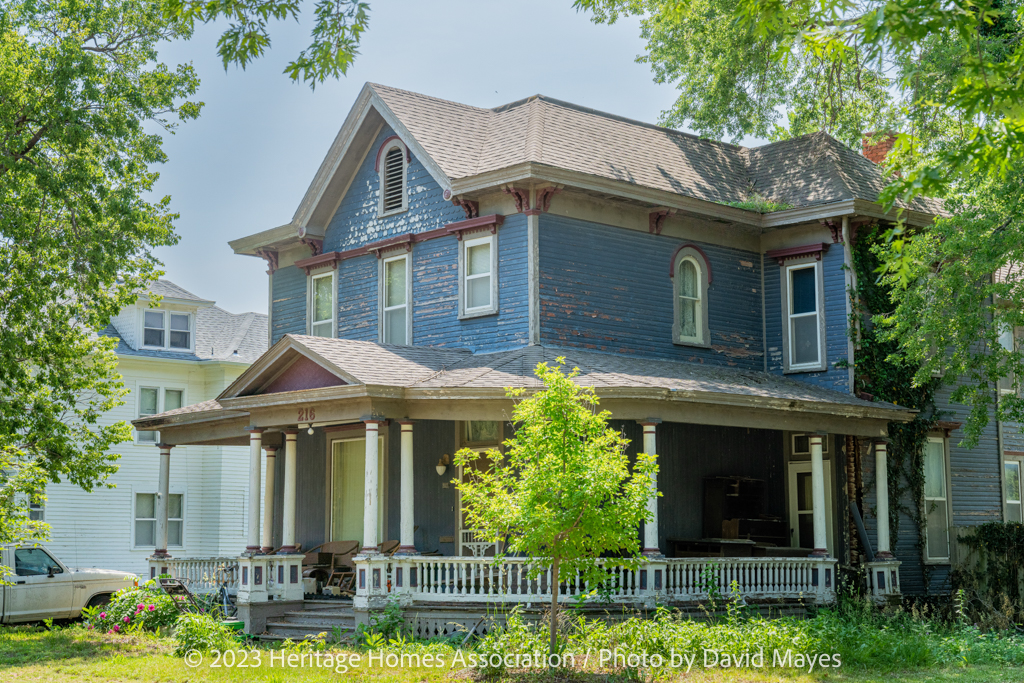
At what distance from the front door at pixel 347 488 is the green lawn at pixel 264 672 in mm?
5127

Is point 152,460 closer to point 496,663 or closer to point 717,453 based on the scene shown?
point 717,453

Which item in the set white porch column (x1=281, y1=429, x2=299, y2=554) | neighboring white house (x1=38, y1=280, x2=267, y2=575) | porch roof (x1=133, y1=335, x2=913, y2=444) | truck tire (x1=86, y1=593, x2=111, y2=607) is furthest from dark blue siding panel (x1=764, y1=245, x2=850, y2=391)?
neighboring white house (x1=38, y1=280, x2=267, y2=575)

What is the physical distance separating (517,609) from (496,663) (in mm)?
1262

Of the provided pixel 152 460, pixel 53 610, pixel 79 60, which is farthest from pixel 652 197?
pixel 152 460

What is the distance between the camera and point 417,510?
18.9 meters

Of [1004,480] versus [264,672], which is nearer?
[264,672]

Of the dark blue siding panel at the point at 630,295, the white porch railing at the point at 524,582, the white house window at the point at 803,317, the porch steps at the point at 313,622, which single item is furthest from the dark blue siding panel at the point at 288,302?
the white house window at the point at 803,317

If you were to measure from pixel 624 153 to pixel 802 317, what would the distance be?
4.48 meters

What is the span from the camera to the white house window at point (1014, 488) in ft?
74.7

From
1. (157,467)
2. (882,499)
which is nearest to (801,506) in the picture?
(882,499)

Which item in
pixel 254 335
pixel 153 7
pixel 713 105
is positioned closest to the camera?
pixel 153 7

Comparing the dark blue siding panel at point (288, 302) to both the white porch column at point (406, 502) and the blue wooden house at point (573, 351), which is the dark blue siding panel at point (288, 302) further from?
the white porch column at point (406, 502)

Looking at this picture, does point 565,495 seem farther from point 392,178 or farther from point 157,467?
point 157,467

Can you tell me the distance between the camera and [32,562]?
1873cm
